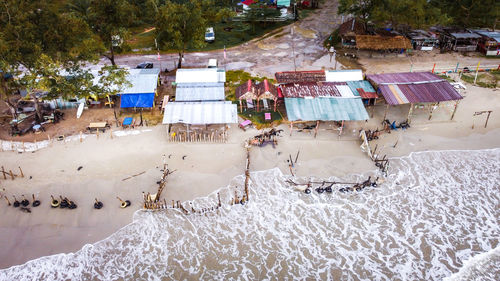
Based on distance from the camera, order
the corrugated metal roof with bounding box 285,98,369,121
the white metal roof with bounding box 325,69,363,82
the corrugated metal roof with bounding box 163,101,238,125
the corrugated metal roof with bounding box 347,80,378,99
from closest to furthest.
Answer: the corrugated metal roof with bounding box 163,101,238,125
the corrugated metal roof with bounding box 285,98,369,121
the corrugated metal roof with bounding box 347,80,378,99
the white metal roof with bounding box 325,69,363,82

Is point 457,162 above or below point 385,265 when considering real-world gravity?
above

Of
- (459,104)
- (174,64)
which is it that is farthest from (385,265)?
(174,64)

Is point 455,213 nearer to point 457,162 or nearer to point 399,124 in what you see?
point 457,162

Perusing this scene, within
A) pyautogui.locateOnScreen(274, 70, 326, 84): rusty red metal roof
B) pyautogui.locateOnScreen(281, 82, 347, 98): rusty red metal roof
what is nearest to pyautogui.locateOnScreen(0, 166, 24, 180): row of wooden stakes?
pyautogui.locateOnScreen(281, 82, 347, 98): rusty red metal roof

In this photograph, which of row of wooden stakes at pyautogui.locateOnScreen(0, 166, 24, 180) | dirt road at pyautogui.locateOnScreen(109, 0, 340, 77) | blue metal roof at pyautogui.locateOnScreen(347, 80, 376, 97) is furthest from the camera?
dirt road at pyautogui.locateOnScreen(109, 0, 340, 77)

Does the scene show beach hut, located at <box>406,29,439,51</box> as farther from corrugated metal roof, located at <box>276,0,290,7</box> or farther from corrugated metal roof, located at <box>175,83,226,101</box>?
corrugated metal roof, located at <box>175,83,226,101</box>

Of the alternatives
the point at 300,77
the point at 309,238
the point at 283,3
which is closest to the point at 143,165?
the point at 309,238

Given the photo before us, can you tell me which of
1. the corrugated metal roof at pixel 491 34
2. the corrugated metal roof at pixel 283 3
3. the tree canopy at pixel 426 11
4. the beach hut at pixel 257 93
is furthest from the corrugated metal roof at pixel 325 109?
the corrugated metal roof at pixel 283 3
